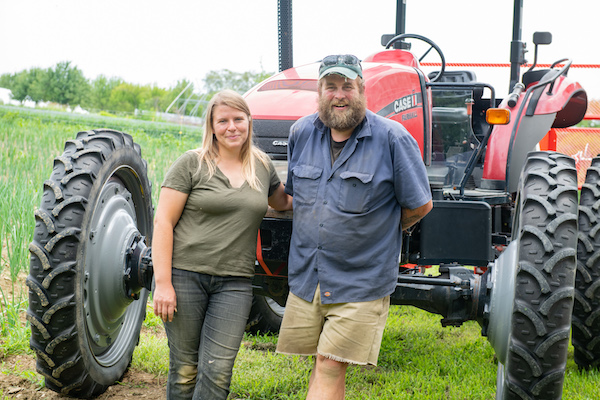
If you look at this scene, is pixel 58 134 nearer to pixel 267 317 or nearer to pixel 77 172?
pixel 267 317

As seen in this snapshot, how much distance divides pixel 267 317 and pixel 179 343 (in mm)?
1884

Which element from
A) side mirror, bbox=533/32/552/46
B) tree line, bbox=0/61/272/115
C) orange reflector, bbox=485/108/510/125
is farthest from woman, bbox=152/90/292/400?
tree line, bbox=0/61/272/115

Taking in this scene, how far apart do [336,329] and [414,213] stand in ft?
1.96

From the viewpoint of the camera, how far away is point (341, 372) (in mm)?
2527

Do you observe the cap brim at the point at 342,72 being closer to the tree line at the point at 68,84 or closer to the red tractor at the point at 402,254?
the red tractor at the point at 402,254

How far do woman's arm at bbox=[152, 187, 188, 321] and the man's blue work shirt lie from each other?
529 millimetres

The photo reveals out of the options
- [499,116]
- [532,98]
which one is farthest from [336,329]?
[532,98]

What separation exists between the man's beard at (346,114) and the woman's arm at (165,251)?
2.29ft

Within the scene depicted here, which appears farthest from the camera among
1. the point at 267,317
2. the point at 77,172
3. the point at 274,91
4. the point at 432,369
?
the point at 267,317

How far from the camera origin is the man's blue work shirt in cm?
246

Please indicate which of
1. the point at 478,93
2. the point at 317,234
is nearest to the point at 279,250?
the point at 317,234

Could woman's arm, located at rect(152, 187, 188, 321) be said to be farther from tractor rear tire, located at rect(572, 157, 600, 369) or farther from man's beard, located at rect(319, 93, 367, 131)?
tractor rear tire, located at rect(572, 157, 600, 369)

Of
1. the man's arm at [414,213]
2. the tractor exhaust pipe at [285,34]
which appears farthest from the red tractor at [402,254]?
the tractor exhaust pipe at [285,34]

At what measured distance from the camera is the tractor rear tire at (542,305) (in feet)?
8.12
